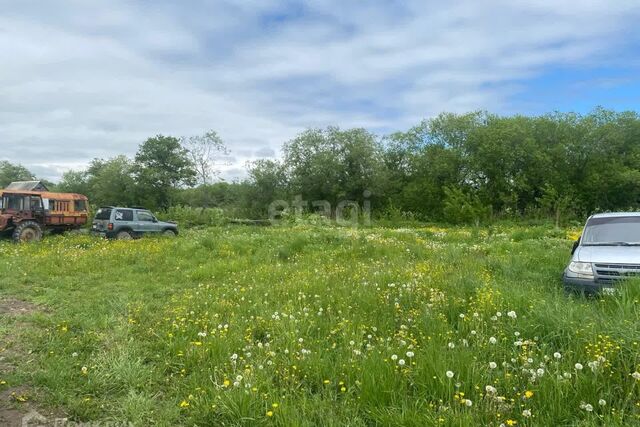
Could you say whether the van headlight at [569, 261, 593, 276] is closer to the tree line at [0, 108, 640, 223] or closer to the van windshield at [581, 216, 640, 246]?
the van windshield at [581, 216, 640, 246]

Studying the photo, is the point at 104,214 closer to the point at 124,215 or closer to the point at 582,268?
the point at 124,215

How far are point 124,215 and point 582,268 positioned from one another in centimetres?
1943

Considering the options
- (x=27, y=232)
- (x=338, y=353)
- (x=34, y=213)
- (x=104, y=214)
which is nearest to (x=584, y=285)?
(x=338, y=353)

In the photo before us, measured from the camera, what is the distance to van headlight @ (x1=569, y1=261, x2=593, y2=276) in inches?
259

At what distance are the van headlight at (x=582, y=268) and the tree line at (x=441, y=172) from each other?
85.3 ft

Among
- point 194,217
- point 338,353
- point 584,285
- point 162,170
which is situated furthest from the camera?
point 162,170

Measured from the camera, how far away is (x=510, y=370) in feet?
12.3

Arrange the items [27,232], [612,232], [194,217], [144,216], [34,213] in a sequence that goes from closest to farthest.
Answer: [612,232] → [27,232] → [34,213] → [144,216] → [194,217]

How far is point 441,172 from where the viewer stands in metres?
39.2

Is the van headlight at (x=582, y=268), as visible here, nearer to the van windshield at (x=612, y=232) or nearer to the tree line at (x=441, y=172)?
the van windshield at (x=612, y=232)

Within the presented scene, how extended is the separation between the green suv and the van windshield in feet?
61.6

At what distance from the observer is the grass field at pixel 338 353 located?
10.7ft

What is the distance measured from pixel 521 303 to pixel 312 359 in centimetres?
276

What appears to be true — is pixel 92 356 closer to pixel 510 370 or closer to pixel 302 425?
pixel 302 425
